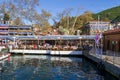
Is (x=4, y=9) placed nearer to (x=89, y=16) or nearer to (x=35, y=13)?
(x=35, y=13)

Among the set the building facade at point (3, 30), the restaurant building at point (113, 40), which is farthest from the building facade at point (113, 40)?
the building facade at point (3, 30)

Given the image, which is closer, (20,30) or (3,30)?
(20,30)

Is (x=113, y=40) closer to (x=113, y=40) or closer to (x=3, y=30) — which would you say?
(x=113, y=40)

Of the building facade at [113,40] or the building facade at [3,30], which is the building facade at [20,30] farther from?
the building facade at [113,40]

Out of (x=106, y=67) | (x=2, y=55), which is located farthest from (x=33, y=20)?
(x=106, y=67)

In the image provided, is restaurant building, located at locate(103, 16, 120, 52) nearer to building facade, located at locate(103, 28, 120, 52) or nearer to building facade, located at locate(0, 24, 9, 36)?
building facade, located at locate(103, 28, 120, 52)

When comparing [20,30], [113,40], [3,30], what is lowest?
[113,40]

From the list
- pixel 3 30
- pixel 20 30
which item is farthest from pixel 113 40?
pixel 3 30

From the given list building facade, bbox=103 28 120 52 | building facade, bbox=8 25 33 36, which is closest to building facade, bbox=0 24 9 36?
building facade, bbox=8 25 33 36

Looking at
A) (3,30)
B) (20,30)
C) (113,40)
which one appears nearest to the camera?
(113,40)

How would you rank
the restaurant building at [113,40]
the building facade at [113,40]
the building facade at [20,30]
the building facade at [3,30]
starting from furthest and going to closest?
the building facade at [3,30] → the building facade at [20,30] → the restaurant building at [113,40] → the building facade at [113,40]

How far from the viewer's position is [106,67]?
4050 cm

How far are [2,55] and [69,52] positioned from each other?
2082 cm

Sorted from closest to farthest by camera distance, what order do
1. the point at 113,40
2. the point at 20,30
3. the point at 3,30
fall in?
the point at 113,40, the point at 20,30, the point at 3,30
